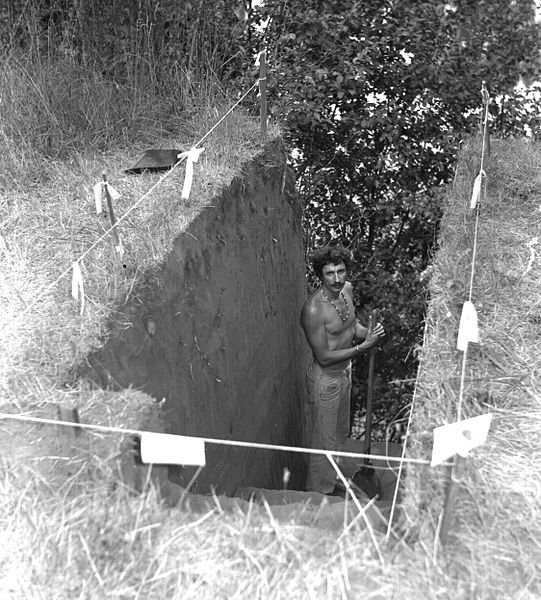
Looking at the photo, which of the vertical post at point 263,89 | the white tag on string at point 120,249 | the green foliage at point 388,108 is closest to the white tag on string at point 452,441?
the white tag on string at point 120,249

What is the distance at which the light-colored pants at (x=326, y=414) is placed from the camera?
6.07 meters

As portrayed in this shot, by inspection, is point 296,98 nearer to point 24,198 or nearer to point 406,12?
point 406,12

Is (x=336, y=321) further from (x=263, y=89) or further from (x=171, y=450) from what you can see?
(x=171, y=450)

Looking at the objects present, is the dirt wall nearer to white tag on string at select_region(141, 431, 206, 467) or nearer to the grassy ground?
the grassy ground

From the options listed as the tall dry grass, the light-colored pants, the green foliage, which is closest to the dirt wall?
the light-colored pants

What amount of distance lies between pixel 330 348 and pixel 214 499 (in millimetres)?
3041

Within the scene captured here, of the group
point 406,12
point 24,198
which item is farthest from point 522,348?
point 406,12

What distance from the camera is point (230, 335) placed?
5129 mm

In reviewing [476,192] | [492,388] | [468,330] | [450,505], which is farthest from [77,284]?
[476,192]

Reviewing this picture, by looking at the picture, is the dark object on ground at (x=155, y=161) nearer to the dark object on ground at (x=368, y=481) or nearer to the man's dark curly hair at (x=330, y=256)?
the man's dark curly hair at (x=330, y=256)

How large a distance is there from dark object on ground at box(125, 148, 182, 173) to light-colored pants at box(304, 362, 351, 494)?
2.04m

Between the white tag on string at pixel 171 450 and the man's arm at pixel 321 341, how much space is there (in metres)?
3.16

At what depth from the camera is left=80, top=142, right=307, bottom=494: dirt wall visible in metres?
3.92

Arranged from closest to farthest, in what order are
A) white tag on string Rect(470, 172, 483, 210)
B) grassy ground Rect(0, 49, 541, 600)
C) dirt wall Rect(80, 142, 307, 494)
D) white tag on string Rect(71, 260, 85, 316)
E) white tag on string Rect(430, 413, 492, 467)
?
grassy ground Rect(0, 49, 541, 600), white tag on string Rect(430, 413, 492, 467), white tag on string Rect(71, 260, 85, 316), dirt wall Rect(80, 142, 307, 494), white tag on string Rect(470, 172, 483, 210)
